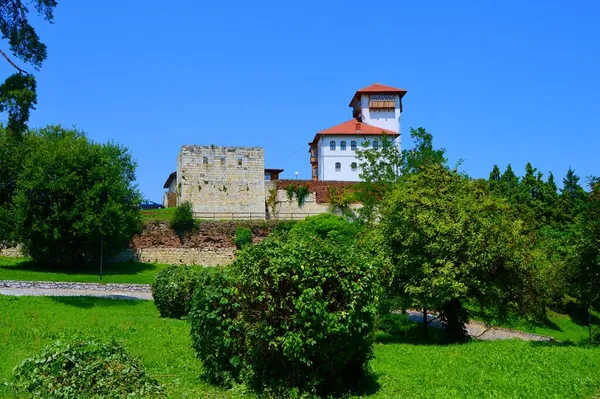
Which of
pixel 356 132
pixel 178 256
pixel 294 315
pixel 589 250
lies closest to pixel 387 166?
pixel 178 256

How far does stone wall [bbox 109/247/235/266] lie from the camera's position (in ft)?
130

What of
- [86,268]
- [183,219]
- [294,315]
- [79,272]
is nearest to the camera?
[294,315]

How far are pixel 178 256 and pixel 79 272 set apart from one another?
23.8ft

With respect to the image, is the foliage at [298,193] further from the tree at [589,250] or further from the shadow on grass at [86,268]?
the tree at [589,250]

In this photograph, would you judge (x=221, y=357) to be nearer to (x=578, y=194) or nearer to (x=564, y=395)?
(x=564, y=395)

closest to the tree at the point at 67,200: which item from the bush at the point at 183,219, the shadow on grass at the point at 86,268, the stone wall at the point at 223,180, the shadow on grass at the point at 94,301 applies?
the shadow on grass at the point at 86,268

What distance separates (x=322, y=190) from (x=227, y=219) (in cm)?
833

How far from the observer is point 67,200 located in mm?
32344

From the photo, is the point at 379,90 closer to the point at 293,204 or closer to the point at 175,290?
the point at 293,204

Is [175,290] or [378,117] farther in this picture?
[378,117]

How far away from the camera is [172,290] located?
20.4 metres

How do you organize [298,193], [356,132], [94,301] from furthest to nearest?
1. [356,132]
2. [298,193]
3. [94,301]

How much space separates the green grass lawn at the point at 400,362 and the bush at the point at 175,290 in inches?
53.5

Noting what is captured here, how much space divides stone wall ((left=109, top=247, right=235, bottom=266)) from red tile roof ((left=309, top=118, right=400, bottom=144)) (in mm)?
27411
